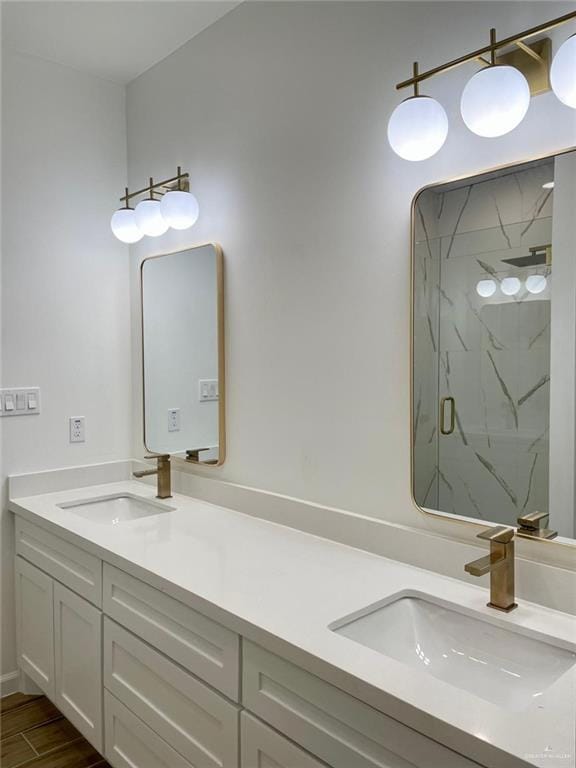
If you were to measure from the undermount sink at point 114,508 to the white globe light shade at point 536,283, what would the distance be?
5.28 feet

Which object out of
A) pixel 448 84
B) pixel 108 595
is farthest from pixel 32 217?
pixel 448 84

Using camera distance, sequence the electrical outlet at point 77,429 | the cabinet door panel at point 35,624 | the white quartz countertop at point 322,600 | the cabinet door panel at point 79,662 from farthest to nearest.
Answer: the electrical outlet at point 77,429, the cabinet door panel at point 35,624, the cabinet door panel at point 79,662, the white quartz countertop at point 322,600

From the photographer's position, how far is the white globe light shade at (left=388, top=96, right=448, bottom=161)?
141cm

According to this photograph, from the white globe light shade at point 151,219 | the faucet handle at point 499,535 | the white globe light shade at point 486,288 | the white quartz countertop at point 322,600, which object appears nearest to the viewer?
the white quartz countertop at point 322,600

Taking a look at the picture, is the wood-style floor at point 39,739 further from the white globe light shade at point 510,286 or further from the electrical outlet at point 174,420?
the white globe light shade at point 510,286

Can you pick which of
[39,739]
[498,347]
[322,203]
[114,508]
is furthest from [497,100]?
[39,739]

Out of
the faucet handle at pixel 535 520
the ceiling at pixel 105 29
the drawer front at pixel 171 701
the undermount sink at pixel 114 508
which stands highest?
the ceiling at pixel 105 29

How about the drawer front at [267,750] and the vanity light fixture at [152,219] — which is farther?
the vanity light fixture at [152,219]

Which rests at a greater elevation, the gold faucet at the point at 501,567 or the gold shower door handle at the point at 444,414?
the gold shower door handle at the point at 444,414

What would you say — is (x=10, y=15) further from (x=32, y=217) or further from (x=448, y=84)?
(x=448, y=84)

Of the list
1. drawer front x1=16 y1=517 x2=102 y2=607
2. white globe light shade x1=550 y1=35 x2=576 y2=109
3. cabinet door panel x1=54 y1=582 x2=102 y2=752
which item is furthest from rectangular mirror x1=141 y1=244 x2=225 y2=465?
white globe light shade x1=550 y1=35 x2=576 y2=109

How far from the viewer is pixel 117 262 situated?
9.13 feet

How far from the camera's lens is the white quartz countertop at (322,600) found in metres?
0.92

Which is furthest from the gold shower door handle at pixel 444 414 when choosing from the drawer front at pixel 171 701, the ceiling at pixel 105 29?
the ceiling at pixel 105 29
